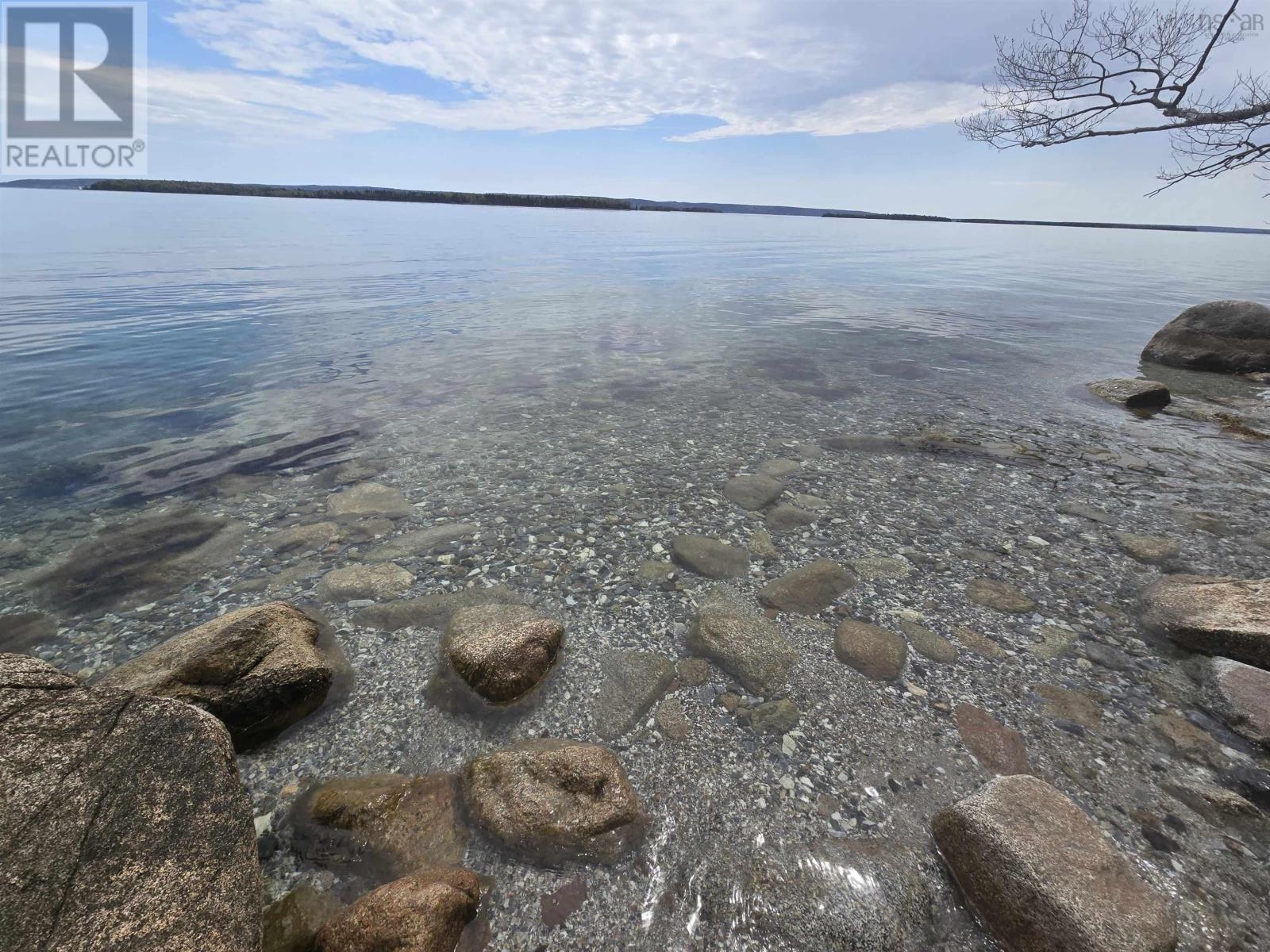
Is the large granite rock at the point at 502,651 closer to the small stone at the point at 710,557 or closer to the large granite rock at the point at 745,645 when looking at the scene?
the large granite rock at the point at 745,645

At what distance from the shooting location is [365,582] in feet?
19.2

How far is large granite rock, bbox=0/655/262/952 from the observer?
2.29 metres

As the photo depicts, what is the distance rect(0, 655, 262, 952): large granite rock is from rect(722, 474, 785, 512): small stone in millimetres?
6024

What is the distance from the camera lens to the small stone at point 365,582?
5672 millimetres

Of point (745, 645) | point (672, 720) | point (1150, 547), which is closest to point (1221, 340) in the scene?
point (1150, 547)

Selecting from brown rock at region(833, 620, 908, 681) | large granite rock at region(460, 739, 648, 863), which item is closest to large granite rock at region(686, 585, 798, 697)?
brown rock at region(833, 620, 908, 681)

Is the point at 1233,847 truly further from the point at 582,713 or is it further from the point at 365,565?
the point at 365,565

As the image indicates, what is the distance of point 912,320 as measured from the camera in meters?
22.1

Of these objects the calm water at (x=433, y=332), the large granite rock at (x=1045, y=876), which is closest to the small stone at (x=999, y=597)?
the large granite rock at (x=1045, y=876)

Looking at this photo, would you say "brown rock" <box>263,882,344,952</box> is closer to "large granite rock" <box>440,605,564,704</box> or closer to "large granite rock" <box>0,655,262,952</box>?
"large granite rock" <box>0,655,262,952</box>

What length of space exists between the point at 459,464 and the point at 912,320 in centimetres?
2043

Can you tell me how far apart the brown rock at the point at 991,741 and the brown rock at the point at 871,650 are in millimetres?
573

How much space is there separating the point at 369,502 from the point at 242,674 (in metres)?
3.69

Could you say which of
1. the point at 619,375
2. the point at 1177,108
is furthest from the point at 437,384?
the point at 1177,108
